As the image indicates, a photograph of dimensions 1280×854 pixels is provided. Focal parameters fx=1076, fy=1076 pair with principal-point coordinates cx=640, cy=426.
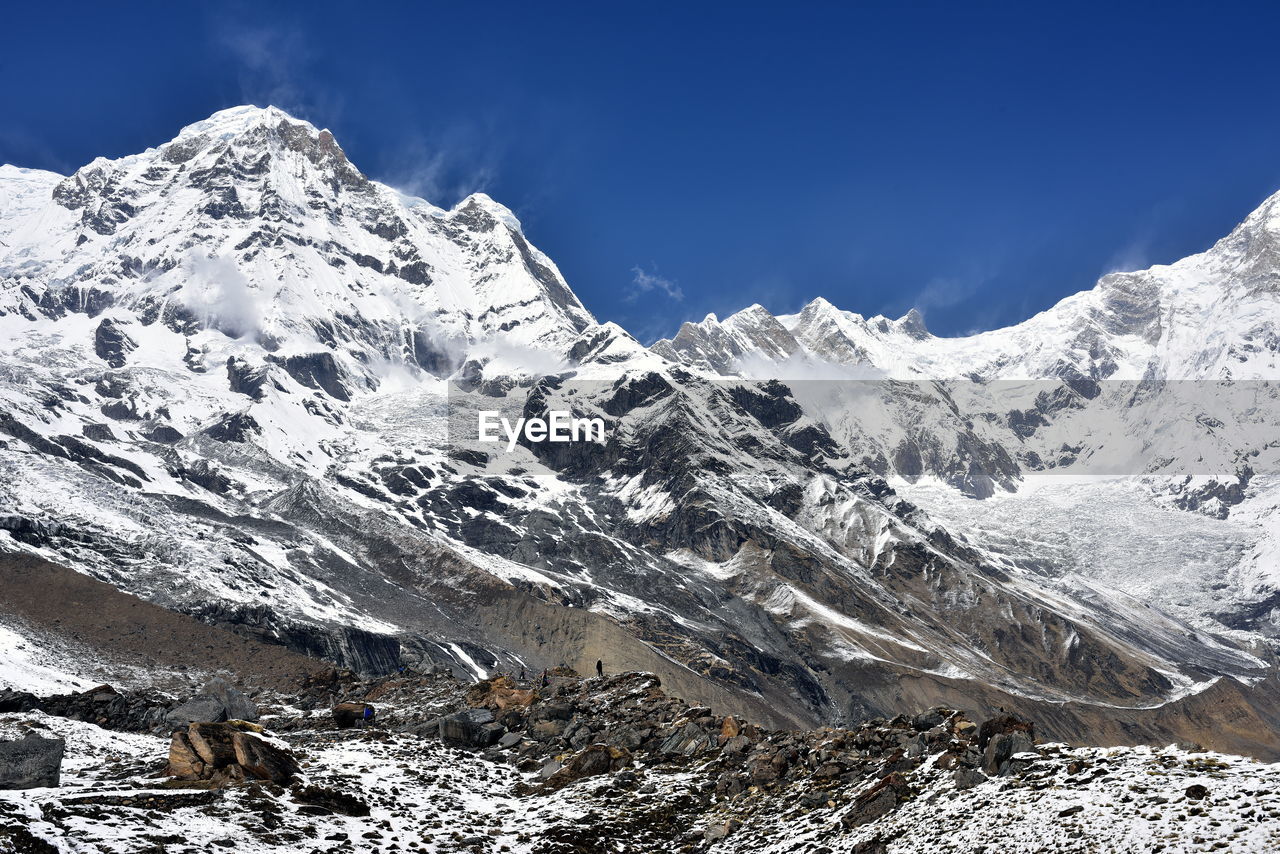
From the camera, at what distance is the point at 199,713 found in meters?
61.0

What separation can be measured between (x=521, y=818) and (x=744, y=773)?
9.62 meters

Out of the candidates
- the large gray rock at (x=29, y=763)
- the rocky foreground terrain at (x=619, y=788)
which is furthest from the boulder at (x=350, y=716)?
the large gray rock at (x=29, y=763)

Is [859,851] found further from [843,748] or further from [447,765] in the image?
[447,765]

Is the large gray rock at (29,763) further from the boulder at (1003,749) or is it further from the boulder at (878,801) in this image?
the boulder at (1003,749)

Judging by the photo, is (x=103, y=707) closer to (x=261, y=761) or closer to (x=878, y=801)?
(x=261, y=761)

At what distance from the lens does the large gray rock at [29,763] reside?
3812 cm

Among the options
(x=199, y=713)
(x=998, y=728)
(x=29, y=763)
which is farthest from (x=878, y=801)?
(x=199, y=713)

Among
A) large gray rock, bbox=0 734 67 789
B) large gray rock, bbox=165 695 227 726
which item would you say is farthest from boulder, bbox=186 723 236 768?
large gray rock, bbox=165 695 227 726

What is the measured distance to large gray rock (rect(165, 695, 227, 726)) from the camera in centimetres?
6059

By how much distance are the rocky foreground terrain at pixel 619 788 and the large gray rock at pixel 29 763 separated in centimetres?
132

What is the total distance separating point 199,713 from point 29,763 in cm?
2290

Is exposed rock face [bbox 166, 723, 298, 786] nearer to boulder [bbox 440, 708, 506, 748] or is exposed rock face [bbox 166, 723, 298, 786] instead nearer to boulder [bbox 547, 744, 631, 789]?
boulder [bbox 547, 744, 631, 789]

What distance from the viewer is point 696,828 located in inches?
1655

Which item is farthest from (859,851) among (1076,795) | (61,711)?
(61,711)
